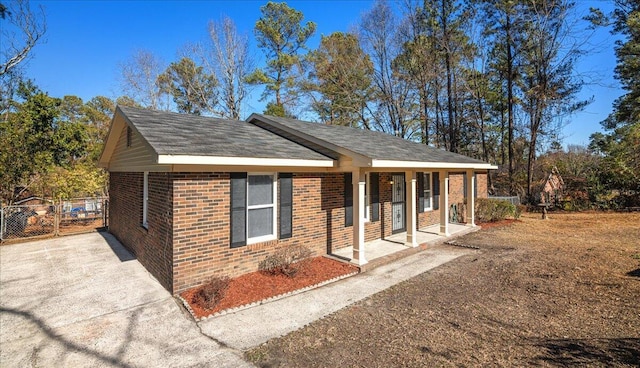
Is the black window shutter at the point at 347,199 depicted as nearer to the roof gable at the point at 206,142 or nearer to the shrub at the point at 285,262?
the roof gable at the point at 206,142

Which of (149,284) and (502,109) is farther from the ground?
(502,109)

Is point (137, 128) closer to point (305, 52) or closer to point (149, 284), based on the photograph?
point (149, 284)

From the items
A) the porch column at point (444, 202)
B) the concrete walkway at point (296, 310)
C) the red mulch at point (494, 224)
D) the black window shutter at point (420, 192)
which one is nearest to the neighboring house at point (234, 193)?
the porch column at point (444, 202)

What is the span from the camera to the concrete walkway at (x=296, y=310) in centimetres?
403

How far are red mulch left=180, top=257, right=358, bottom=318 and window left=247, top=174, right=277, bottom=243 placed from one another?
2.68ft

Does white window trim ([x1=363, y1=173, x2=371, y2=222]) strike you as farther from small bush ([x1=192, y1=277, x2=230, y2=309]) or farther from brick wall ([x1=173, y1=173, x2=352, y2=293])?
small bush ([x1=192, y1=277, x2=230, y2=309])

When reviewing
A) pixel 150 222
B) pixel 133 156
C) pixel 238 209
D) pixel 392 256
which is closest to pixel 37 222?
pixel 133 156

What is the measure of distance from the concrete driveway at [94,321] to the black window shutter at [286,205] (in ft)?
8.49

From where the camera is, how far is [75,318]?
15.1 ft

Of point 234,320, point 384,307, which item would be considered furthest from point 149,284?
point 384,307

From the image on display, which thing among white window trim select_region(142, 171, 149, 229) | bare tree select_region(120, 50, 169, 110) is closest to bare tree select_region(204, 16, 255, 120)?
bare tree select_region(120, 50, 169, 110)

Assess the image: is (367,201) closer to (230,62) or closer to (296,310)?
(296,310)

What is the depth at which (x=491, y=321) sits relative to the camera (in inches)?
167

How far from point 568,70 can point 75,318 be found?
86.5 ft
